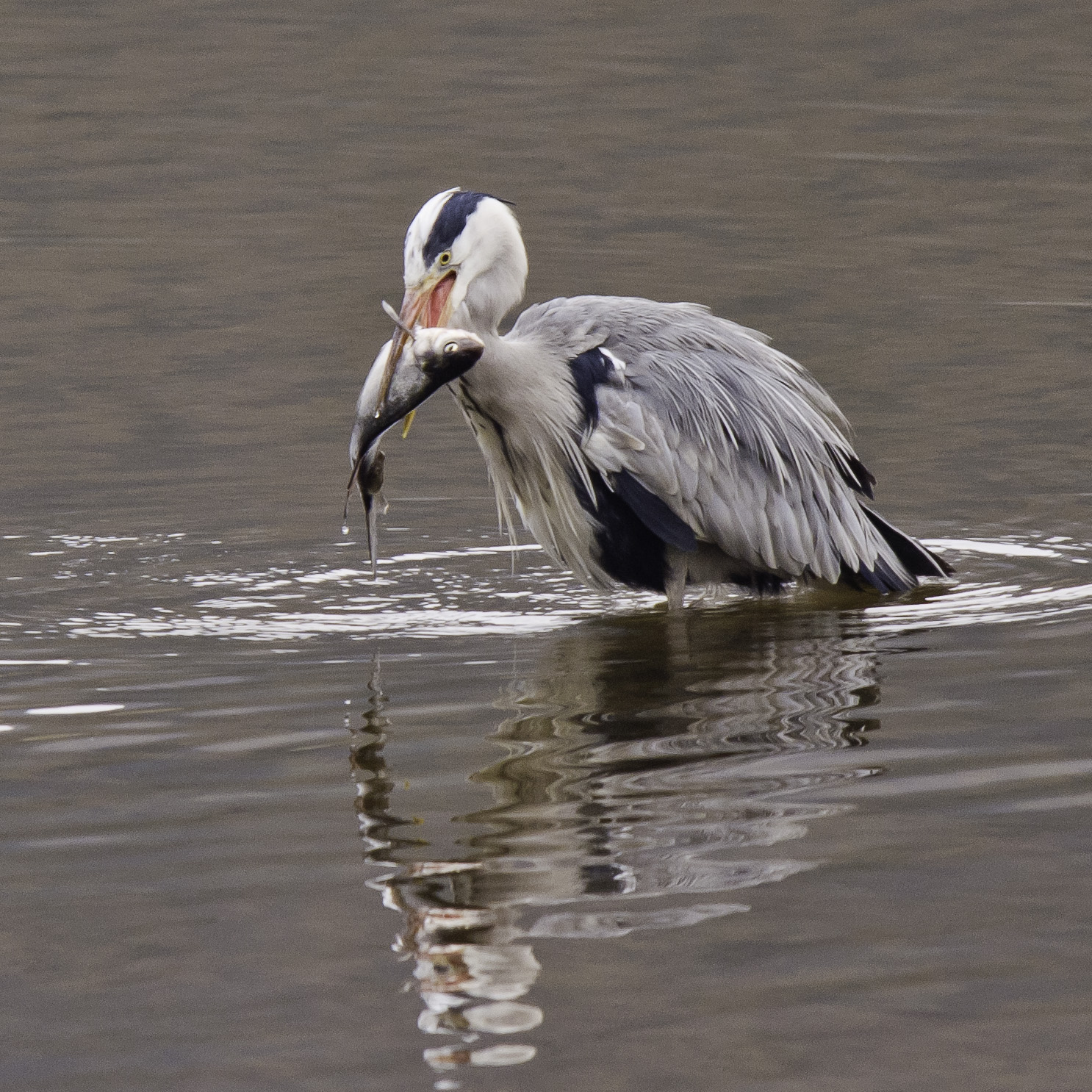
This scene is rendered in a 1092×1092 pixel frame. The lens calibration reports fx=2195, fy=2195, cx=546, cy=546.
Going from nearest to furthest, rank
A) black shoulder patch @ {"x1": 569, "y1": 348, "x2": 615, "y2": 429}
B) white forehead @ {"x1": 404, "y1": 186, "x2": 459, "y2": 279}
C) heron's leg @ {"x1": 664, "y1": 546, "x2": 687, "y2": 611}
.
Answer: white forehead @ {"x1": 404, "y1": 186, "x2": 459, "y2": 279}, black shoulder patch @ {"x1": 569, "y1": 348, "x2": 615, "y2": 429}, heron's leg @ {"x1": 664, "y1": 546, "x2": 687, "y2": 611}

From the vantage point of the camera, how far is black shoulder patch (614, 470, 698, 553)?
8031 millimetres

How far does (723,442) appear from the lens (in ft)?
26.9

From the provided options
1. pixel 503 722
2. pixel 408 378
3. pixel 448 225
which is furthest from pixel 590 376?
pixel 503 722

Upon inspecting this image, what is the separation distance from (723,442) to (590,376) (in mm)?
578

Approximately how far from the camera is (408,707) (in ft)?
22.1

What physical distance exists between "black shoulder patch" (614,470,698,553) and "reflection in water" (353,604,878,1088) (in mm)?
336

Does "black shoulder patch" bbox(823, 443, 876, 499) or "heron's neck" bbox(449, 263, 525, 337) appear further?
"black shoulder patch" bbox(823, 443, 876, 499)

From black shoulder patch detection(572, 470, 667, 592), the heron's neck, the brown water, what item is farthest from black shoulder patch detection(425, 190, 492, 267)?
the brown water

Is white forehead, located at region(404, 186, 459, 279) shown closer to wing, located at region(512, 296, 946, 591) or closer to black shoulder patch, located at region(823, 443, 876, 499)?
wing, located at region(512, 296, 946, 591)

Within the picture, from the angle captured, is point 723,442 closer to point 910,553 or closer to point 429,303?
point 910,553

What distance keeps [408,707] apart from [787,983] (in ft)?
7.98

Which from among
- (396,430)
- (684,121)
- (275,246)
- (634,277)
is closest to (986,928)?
(396,430)

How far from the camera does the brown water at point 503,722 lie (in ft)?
14.3

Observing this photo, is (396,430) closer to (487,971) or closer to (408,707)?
(408,707)
